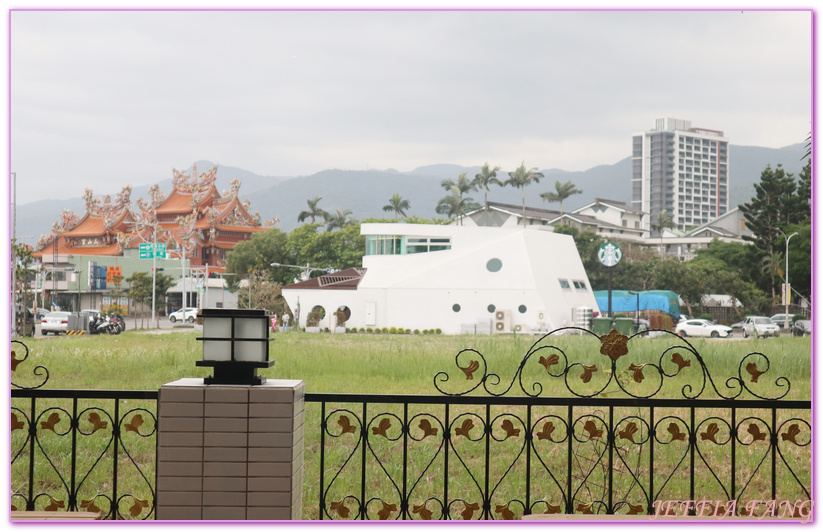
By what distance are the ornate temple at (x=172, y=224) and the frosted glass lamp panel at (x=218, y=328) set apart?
2090cm

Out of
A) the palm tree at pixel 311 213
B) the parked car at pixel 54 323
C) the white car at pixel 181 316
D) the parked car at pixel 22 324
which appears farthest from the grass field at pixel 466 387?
the palm tree at pixel 311 213

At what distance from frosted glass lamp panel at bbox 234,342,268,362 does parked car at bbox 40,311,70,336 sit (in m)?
14.1

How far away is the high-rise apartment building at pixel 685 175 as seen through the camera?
113 ft

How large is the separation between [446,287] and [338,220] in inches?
285

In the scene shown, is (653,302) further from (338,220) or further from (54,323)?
(54,323)

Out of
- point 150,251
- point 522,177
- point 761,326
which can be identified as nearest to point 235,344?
point 761,326

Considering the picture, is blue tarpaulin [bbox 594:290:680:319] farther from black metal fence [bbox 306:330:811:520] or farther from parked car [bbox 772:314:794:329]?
black metal fence [bbox 306:330:811:520]

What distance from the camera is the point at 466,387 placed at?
718cm

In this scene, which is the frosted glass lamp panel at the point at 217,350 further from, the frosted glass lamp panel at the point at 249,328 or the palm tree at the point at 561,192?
the palm tree at the point at 561,192

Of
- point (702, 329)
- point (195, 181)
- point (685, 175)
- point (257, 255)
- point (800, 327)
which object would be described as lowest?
point (702, 329)

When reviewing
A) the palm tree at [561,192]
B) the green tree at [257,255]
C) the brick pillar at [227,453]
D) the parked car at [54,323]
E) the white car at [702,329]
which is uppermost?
the palm tree at [561,192]

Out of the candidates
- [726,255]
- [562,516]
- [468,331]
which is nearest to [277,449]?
[562,516]

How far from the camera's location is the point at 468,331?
19.9m

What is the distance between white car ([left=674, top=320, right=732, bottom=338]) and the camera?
781 inches
